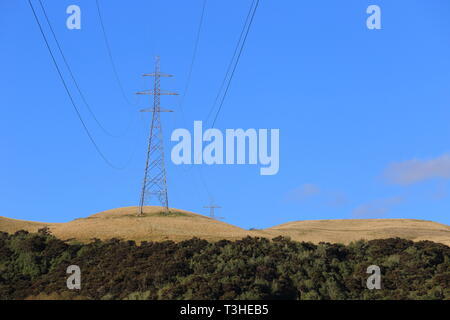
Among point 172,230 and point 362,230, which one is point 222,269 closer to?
point 172,230

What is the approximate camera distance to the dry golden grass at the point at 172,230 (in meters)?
64.8

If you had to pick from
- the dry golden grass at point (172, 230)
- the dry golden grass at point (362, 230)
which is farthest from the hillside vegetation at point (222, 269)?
the dry golden grass at point (362, 230)

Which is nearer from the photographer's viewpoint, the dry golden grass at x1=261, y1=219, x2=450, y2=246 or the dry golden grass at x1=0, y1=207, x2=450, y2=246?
the dry golden grass at x1=0, y1=207, x2=450, y2=246

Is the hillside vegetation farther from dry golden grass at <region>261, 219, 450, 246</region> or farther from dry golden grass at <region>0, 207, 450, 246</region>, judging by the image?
dry golden grass at <region>261, 219, 450, 246</region>

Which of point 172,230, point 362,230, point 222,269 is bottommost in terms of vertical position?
point 222,269

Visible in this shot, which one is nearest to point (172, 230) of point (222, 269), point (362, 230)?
point (222, 269)

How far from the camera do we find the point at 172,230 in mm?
66125

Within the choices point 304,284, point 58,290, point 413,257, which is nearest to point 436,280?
point 413,257

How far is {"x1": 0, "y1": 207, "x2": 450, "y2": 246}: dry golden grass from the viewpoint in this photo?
213 feet

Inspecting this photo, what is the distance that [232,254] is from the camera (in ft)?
186

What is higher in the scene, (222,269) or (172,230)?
(172,230)

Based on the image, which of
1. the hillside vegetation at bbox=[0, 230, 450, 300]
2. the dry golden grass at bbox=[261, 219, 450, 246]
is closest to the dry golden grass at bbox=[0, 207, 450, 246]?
the dry golden grass at bbox=[261, 219, 450, 246]
